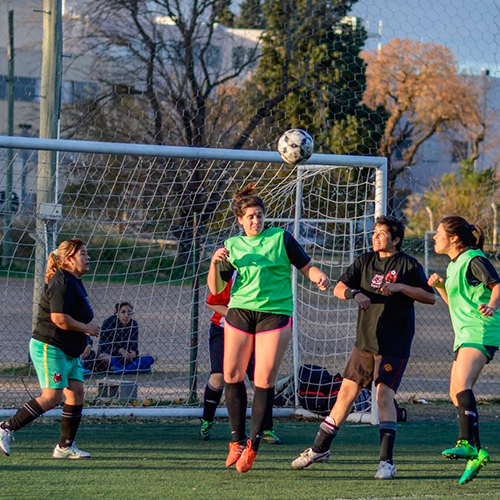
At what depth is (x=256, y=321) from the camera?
5.54 metres

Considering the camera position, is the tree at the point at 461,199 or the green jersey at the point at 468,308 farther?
the tree at the point at 461,199

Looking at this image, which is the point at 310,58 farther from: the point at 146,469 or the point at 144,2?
the point at 146,469

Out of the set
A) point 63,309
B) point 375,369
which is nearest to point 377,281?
point 375,369

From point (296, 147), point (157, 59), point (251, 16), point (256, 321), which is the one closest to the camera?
point (256, 321)

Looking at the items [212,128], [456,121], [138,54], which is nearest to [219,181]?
[212,128]

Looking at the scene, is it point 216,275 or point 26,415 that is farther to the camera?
point 26,415

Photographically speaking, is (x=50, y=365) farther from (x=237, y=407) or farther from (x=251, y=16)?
(x=251, y=16)

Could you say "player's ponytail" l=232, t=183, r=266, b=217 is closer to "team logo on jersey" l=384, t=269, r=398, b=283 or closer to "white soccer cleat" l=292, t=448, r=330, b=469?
"team logo on jersey" l=384, t=269, r=398, b=283

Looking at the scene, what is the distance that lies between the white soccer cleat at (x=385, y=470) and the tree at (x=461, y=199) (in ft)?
49.8

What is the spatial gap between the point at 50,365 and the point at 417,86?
27215 mm

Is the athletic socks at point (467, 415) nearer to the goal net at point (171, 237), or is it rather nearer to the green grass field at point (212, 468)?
the green grass field at point (212, 468)

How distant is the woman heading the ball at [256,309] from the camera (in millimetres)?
5480

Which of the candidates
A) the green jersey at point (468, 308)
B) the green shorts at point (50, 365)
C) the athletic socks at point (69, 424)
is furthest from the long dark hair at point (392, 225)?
the athletic socks at point (69, 424)

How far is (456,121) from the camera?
35250 mm
